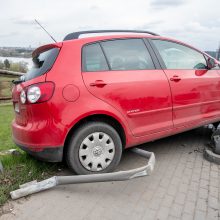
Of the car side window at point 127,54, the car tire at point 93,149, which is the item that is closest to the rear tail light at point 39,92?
the car tire at point 93,149

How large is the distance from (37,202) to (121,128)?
1.33 meters

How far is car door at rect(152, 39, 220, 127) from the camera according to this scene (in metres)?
4.32

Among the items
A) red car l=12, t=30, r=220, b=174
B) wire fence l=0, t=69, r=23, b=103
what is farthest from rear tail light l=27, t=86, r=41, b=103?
wire fence l=0, t=69, r=23, b=103

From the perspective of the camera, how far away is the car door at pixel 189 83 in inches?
170

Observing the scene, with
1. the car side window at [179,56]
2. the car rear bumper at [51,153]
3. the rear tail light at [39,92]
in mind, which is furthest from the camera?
the car side window at [179,56]

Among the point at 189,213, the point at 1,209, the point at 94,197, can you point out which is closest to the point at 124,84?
the point at 94,197

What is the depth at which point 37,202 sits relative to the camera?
3240mm

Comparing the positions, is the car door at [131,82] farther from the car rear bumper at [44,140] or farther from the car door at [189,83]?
the car rear bumper at [44,140]

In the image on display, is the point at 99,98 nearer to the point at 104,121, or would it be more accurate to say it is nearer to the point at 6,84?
the point at 104,121

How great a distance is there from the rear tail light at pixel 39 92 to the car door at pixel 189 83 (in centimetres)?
171

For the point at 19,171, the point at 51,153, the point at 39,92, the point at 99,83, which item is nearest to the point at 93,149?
the point at 51,153

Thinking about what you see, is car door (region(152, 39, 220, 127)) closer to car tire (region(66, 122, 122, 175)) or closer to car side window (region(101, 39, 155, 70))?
car side window (region(101, 39, 155, 70))

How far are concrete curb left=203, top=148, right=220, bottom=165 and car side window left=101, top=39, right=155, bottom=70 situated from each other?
1504 millimetres

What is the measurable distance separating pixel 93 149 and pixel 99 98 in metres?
0.60
